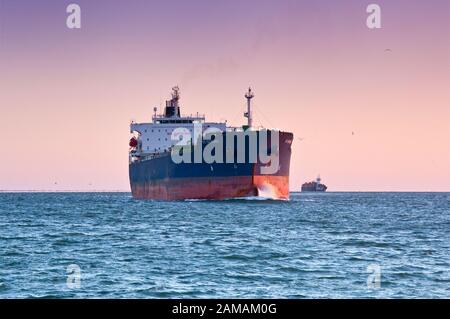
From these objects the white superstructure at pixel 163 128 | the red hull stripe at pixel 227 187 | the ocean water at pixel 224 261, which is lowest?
the ocean water at pixel 224 261

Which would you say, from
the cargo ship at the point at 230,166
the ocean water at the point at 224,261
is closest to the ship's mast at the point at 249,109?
the cargo ship at the point at 230,166

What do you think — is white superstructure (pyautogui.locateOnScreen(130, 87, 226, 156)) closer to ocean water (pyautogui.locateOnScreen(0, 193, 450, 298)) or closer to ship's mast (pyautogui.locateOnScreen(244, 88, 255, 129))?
ship's mast (pyautogui.locateOnScreen(244, 88, 255, 129))

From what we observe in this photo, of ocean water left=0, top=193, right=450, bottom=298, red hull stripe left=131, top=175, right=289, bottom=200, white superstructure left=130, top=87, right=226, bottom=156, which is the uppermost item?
white superstructure left=130, top=87, right=226, bottom=156

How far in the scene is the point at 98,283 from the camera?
62.6 ft

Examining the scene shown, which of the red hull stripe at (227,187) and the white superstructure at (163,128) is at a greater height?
the white superstructure at (163,128)

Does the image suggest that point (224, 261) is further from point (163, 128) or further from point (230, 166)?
point (163, 128)

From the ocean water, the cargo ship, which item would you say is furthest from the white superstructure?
the ocean water

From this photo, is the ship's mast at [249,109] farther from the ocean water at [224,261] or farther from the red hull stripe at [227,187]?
the ocean water at [224,261]

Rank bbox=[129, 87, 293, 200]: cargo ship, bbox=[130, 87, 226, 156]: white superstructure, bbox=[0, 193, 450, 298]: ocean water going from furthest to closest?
bbox=[130, 87, 226, 156]: white superstructure, bbox=[129, 87, 293, 200]: cargo ship, bbox=[0, 193, 450, 298]: ocean water

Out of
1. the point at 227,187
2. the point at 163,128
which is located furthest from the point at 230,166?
the point at 163,128

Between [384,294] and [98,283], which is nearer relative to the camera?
[384,294]
